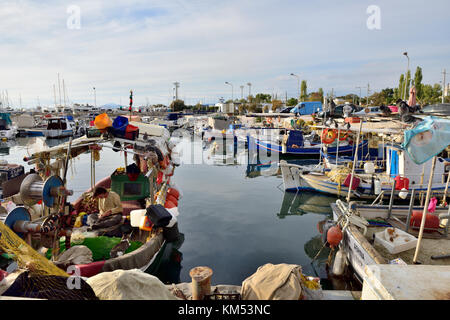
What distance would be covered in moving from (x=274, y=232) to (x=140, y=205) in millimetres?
6145

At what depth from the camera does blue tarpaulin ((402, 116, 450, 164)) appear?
554 centimetres

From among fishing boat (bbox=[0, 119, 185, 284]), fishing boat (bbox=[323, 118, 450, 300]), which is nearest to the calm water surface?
fishing boat (bbox=[0, 119, 185, 284])

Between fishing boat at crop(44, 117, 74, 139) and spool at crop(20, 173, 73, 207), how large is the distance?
45361mm

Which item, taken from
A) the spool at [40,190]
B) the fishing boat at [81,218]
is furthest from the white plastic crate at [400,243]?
the spool at [40,190]

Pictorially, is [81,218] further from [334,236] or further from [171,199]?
[334,236]

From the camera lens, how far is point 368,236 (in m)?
9.48

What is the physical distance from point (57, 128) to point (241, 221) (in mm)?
46151

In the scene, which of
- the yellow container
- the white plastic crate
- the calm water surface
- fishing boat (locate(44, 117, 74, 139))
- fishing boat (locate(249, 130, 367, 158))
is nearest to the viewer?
the white plastic crate

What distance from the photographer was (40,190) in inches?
286

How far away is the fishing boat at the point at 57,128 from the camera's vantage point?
46.6 m

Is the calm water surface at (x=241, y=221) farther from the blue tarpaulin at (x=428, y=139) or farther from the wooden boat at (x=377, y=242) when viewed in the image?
the blue tarpaulin at (x=428, y=139)

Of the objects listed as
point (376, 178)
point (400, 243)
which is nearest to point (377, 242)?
point (400, 243)

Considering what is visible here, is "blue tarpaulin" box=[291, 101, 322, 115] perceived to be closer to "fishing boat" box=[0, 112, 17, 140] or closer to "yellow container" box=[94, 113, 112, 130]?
"yellow container" box=[94, 113, 112, 130]
